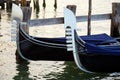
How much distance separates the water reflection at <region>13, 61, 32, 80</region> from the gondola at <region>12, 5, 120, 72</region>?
46 cm

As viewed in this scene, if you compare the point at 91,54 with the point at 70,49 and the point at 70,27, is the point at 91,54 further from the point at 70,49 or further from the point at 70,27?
the point at 70,27

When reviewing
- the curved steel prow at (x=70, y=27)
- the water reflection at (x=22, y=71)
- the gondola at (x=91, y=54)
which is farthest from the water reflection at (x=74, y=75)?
the curved steel prow at (x=70, y=27)

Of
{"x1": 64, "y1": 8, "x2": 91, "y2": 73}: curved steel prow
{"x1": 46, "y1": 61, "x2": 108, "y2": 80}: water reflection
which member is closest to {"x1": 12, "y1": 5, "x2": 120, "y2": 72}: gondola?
{"x1": 64, "y1": 8, "x2": 91, "y2": 73}: curved steel prow

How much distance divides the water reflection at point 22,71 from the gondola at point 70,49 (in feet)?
1.50

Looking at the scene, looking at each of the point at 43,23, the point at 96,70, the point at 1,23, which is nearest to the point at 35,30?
the point at 1,23

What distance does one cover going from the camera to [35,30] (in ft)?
70.7

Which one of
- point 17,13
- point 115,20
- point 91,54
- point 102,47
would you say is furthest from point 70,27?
point 115,20

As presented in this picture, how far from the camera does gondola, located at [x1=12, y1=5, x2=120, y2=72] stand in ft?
34.8

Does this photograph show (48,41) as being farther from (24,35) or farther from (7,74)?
(7,74)

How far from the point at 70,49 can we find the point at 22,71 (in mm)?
2227

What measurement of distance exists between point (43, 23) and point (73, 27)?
8.74 ft

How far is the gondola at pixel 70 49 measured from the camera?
418 inches

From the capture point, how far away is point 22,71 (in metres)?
12.4

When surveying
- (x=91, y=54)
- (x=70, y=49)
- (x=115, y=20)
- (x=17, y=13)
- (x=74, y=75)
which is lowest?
(x=74, y=75)
